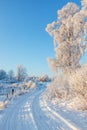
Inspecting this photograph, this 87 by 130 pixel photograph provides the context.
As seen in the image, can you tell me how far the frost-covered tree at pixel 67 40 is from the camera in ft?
81.2

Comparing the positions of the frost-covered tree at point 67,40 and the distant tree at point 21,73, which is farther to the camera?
the distant tree at point 21,73

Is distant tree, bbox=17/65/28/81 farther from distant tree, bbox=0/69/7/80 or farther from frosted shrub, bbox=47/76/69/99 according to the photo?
frosted shrub, bbox=47/76/69/99

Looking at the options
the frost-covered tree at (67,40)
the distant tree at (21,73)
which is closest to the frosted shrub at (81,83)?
the frost-covered tree at (67,40)

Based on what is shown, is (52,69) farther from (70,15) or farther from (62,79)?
(70,15)

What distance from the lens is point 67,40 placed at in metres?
25.7

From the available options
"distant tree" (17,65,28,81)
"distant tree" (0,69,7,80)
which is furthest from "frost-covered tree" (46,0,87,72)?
"distant tree" (0,69,7,80)

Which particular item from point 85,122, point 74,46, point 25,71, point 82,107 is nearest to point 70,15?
point 74,46

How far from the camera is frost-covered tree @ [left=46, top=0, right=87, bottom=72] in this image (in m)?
24.8

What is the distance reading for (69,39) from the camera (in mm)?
25672

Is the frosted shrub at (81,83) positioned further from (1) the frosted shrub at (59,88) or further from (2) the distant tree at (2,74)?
(2) the distant tree at (2,74)

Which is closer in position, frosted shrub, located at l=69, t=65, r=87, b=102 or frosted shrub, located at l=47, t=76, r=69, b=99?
frosted shrub, located at l=69, t=65, r=87, b=102

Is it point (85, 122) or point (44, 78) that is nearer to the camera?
point (85, 122)

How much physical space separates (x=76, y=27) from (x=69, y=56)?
135 inches

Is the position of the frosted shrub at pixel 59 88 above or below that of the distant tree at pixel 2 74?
below
